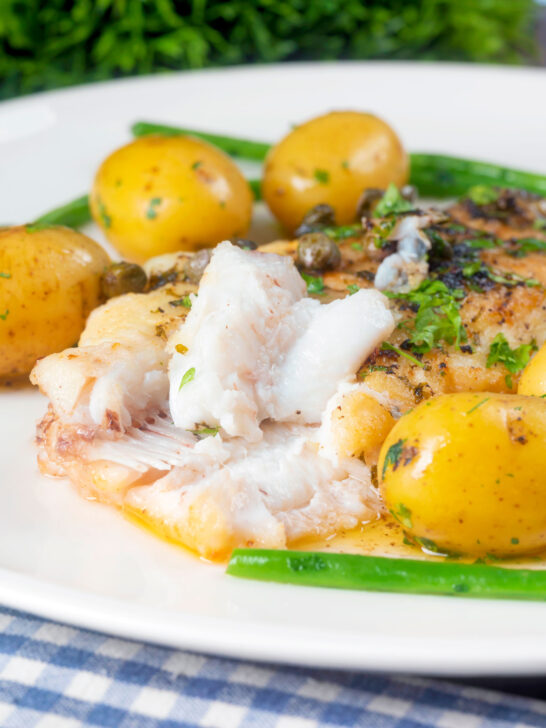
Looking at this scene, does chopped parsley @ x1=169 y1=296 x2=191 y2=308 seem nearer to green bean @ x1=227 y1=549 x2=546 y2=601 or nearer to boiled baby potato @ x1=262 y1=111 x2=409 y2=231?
green bean @ x1=227 y1=549 x2=546 y2=601

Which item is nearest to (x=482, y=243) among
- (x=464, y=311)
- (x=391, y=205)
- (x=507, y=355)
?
(x=391, y=205)

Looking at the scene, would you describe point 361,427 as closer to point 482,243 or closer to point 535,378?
point 535,378

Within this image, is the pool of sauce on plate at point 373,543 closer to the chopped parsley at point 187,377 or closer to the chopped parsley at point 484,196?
the chopped parsley at point 187,377

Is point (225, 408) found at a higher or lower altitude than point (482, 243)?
lower

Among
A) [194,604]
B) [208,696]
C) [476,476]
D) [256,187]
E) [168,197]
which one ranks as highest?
[168,197]

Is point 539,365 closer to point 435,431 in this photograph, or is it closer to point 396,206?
point 435,431

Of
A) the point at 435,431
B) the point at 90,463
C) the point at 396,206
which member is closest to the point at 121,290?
the point at 90,463
